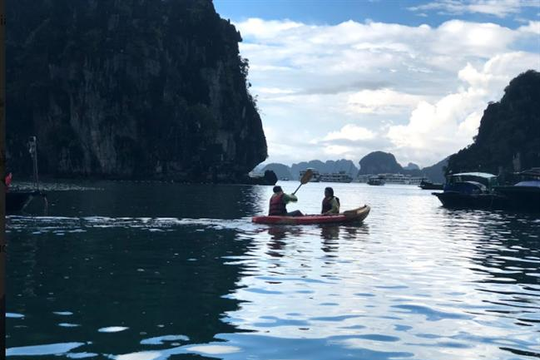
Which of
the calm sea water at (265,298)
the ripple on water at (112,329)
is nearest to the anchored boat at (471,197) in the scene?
the calm sea water at (265,298)

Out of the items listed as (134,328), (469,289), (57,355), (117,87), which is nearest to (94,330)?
(134,328)

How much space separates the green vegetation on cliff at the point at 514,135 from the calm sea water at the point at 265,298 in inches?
4805

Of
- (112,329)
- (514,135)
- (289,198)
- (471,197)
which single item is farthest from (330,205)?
(514,135)

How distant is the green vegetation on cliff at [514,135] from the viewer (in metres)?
134

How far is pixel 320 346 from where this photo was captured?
814cm

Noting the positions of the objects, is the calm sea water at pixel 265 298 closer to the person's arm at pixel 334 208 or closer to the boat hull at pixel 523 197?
the person's arm at pixel 334 208

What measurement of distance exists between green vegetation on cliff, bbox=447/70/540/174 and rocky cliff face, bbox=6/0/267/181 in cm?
6036

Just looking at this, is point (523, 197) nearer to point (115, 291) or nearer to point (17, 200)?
point (17, 200)

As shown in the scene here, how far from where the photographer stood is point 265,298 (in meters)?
11.2

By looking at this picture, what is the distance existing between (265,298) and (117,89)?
380 feet

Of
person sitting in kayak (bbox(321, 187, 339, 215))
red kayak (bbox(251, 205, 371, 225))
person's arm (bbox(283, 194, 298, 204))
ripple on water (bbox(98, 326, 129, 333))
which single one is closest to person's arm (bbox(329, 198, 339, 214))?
person sitting in kayak (bbox(321, 187, 339, 215))

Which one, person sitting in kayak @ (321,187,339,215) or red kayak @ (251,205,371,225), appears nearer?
red kayak @ (251,205,371,225)

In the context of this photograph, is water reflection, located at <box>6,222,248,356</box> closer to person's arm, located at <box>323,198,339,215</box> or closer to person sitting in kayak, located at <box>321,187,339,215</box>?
person's arm, located at <box>323,198,339,215</box>

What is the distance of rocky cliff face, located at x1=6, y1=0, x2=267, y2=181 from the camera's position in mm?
118625
